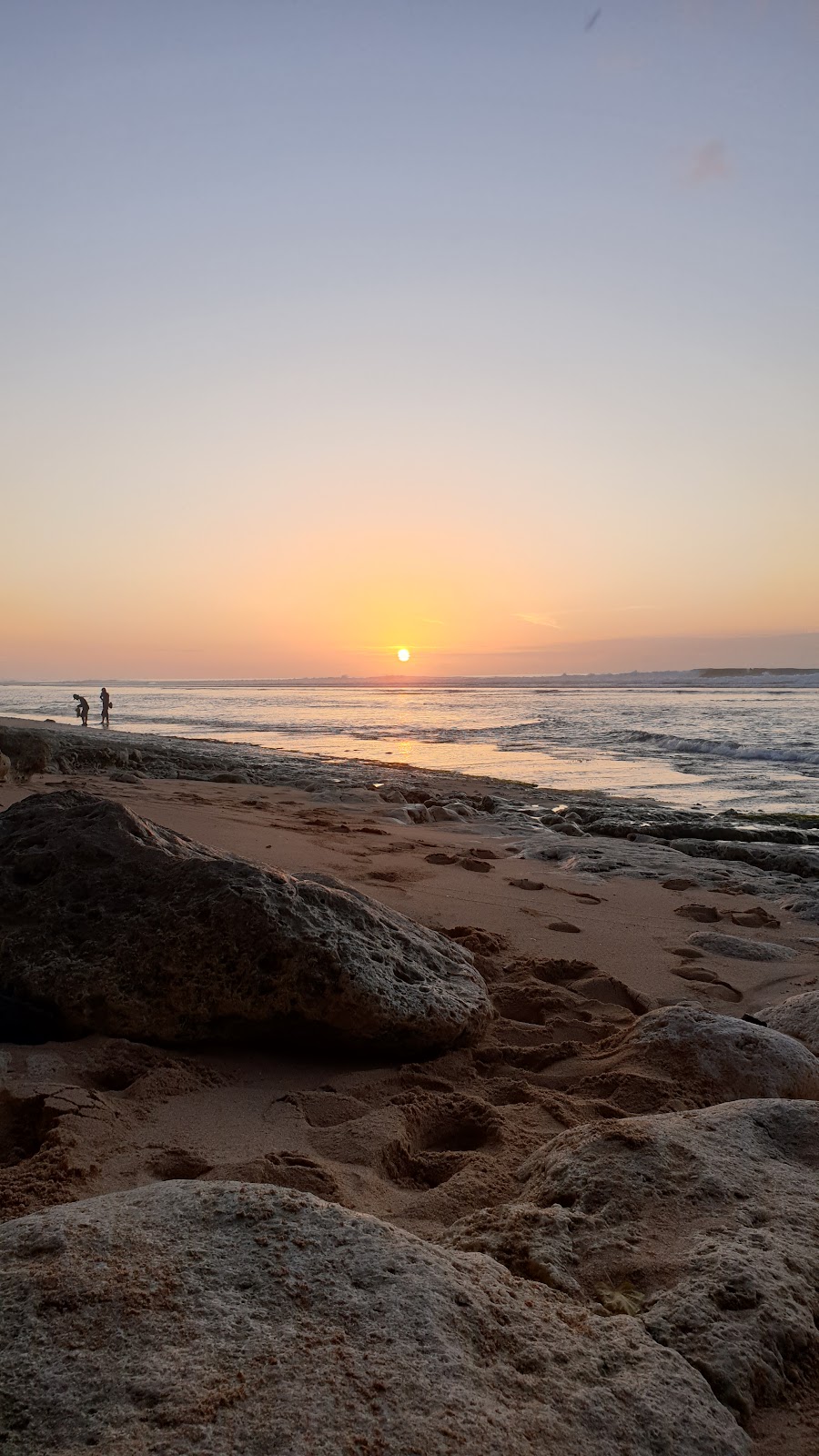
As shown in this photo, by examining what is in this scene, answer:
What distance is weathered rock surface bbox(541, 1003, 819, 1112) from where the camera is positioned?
9.58 feet

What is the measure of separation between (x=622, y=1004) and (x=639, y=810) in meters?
6.27

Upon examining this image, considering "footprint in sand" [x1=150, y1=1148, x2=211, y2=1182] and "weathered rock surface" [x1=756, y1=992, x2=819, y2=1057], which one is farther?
"weathered rock surface" [x1=756, y1=992, x2=819, y2=1057]

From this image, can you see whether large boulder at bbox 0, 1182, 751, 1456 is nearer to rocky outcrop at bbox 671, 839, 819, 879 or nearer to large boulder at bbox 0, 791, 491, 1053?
large boulder at bbox 0, 791, 491, 1053

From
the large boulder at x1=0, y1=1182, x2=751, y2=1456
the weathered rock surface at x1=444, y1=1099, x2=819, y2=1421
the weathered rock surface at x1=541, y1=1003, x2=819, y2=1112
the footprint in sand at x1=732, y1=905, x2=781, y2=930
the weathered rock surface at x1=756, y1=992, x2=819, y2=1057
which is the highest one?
the large boulder at x1=0, y1=1182, x2=751, y2=1456

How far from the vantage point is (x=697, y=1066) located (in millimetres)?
3049

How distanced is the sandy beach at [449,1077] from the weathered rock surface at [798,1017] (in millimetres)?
189

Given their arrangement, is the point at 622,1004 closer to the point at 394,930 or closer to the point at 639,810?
the point at 394,930

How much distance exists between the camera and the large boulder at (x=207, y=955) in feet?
10.4

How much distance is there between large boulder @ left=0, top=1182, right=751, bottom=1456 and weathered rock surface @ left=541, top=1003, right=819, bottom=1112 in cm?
140

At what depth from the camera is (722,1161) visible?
6.92 feet

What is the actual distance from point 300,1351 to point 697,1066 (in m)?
2.09

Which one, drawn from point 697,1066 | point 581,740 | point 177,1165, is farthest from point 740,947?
point 581,740

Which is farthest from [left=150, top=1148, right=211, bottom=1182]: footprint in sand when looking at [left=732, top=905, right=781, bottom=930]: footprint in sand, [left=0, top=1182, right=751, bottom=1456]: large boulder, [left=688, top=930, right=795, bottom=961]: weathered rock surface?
[left=732, top=905, right=781, bottom=930]: footprint in sand

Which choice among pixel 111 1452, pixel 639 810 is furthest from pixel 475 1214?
pixel 639 810
